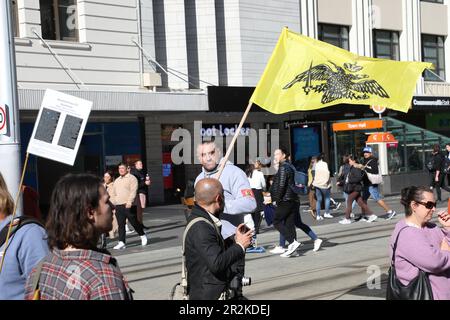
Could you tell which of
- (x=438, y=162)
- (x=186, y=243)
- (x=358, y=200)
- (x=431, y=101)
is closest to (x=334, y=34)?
(x=431, y=101)

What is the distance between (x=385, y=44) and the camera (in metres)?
33.7

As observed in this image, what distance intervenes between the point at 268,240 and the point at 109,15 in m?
11.3

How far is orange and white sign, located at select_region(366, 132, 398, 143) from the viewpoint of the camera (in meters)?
27.1

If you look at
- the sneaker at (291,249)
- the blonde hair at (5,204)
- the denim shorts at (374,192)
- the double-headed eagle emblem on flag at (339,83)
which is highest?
the double-headed eagle emblem on flag at (339,83)

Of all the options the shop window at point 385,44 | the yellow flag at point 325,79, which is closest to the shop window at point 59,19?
the shop window at point 385,44

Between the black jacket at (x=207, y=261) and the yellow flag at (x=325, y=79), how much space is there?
293 cm

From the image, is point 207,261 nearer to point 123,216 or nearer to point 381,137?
point 123,216

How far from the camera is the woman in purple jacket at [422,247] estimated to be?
4.80 m

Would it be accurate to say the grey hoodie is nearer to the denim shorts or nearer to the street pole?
the street pole

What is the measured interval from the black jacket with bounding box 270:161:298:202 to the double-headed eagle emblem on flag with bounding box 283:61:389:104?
4.65m

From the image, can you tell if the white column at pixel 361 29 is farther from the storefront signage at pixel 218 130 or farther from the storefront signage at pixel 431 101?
the storefront signage at pixel 218 130

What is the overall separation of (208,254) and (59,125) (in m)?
1.49

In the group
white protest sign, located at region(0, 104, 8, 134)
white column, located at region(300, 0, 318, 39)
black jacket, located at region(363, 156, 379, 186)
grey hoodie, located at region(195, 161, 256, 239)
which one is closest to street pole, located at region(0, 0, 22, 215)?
white protest sign, located at region(0, 104, 8, 134)
